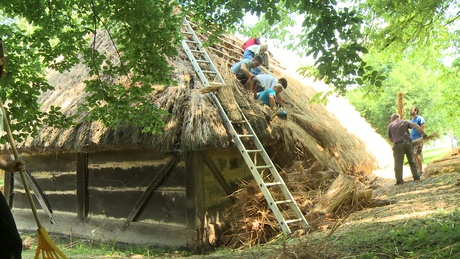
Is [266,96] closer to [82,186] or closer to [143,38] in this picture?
[143,38]

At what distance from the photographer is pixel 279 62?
35.9ft

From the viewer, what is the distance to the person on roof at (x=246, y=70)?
741cm

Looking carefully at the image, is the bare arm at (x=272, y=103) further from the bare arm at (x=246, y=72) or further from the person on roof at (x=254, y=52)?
the person on roof at (x=254, y=52)

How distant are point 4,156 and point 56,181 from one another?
2360 millimetres

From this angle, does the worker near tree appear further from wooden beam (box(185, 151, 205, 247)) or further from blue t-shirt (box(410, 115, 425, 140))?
wooden beam (box(185, 151, 205, 247))

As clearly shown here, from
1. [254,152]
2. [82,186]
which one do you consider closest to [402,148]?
[254,152]

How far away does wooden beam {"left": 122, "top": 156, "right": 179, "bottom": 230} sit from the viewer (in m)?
6.51

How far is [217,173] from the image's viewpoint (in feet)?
21.2

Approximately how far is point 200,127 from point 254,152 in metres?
0.94

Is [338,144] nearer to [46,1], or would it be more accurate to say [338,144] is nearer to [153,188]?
[153,188]

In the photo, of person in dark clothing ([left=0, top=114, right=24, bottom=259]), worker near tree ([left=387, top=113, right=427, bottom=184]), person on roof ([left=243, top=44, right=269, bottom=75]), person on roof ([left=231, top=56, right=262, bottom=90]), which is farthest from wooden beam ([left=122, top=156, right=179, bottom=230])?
worker near tree ([left=387, top=113, right=427, bottom=184])

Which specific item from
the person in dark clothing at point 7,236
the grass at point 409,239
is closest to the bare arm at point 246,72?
the grass at point 409,239

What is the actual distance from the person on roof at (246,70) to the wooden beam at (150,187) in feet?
6.36

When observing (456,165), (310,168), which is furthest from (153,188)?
(456,165)
